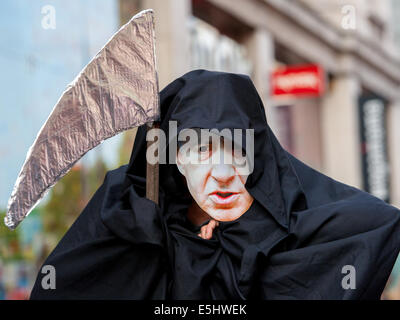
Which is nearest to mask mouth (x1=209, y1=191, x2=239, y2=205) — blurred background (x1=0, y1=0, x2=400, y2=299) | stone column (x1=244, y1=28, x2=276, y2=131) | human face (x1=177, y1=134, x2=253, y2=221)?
human face (x1=177, y1=134, x2=253, y2=221)

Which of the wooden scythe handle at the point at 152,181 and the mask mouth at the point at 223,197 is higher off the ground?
the wooden scythe handle at the point at 152,181

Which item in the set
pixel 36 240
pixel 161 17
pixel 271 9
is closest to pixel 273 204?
pixel 36 240

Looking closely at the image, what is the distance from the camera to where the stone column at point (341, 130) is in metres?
20.1

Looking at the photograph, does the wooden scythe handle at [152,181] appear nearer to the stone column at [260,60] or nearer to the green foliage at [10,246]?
the green foliage at [10,246]

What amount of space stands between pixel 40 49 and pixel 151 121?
238 inches

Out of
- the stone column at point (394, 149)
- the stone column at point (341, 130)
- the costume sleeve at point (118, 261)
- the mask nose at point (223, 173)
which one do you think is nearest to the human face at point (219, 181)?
the mask nose at point (223, 173)

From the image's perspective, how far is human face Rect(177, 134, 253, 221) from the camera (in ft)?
10.9

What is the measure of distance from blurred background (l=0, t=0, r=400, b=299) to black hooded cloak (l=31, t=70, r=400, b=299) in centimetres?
262

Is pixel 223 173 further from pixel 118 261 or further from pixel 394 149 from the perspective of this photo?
pixel 394 149

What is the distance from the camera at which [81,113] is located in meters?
3.31

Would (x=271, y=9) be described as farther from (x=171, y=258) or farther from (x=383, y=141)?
(x=171, y=258)

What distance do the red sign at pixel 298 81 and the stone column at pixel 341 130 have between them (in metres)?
3.32

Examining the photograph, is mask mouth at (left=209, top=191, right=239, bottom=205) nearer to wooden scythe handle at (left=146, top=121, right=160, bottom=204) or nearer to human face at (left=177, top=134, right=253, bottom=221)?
human face at (left=177, top=134, right=253, bottom=221)

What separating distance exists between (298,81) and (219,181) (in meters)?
13.2
